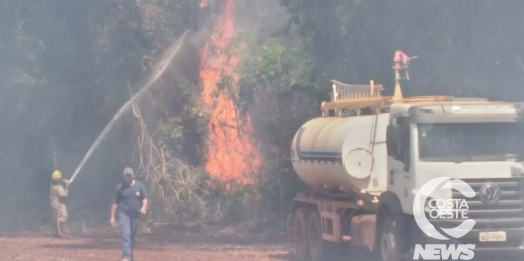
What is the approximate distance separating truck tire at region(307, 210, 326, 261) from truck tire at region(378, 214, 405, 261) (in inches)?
121

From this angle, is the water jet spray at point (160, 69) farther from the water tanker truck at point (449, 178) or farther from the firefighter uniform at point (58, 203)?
the water tanker truck at point (449, 178)

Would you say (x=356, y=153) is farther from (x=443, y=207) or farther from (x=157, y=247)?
(x=157, y=247)

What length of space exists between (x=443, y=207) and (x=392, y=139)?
4.42 ft

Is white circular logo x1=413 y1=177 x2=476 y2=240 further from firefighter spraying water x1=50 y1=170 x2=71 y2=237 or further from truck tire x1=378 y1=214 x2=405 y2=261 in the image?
firefighter spraying water x1=50 y1=170 x2=71 y2=237

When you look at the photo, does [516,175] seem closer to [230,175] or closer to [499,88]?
[499,88]

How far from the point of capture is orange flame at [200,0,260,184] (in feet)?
92.5

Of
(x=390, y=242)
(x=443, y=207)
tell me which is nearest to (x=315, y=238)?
(x=390, y=242)

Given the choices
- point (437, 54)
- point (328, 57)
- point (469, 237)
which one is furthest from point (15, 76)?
point (469, 237)

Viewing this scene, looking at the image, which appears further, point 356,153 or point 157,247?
point 157,247

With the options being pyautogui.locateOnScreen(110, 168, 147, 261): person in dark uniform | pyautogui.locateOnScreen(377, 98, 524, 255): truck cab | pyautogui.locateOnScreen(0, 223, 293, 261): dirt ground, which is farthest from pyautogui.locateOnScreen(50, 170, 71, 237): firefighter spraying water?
pyautogui.locateOnScreen(377, 98, 524, 255): truck cab

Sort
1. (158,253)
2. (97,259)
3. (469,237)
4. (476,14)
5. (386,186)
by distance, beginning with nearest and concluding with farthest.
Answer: (469,237) → (386,186) → (97,259) → (158,253) → (476,14)

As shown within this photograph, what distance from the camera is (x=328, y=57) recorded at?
22.0 m

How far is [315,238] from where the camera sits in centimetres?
1702

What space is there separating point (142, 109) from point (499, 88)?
1317 centimetres
